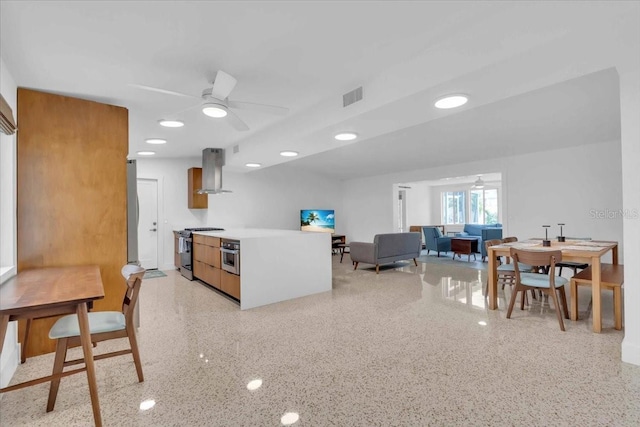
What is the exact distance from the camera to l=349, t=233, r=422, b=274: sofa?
6.20 m

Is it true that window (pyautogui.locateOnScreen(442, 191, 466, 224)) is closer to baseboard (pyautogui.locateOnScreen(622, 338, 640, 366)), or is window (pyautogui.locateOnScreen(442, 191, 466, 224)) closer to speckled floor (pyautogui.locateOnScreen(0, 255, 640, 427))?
speckled floor (pyautogui.locateOnScreen(0, 255, 640, 427))

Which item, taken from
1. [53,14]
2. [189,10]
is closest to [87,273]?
[53,14]

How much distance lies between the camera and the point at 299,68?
8.63 ft

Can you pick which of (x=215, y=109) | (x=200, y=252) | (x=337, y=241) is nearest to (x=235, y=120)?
(x=215, y=109)

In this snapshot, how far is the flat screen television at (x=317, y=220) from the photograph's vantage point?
348 inches

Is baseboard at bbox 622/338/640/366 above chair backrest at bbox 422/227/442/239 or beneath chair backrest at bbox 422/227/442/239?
beneath

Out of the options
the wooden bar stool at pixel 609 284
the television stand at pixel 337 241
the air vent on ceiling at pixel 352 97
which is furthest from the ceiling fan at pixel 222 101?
the television stand at pixel 337 241

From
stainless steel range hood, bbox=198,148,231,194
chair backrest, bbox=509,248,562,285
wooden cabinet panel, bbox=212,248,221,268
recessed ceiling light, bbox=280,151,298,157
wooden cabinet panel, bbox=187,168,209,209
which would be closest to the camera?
chair backrest, bbox=509,248,562,285

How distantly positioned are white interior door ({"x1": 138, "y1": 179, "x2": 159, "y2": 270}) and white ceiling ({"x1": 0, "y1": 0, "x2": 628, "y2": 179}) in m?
3.11

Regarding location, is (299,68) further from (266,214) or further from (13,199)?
(266,214)

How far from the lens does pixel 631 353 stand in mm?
2332

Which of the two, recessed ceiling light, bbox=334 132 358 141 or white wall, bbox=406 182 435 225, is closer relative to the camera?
recessed ceiling light, bbox=334 132 358 141

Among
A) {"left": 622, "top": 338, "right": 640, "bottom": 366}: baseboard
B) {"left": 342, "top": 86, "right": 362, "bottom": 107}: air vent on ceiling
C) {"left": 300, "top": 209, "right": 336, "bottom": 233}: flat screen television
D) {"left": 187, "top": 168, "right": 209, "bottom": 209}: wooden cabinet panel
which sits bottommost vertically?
{"left": 622, "top": 338, "right": 640, "bottom": 366}: baseboard

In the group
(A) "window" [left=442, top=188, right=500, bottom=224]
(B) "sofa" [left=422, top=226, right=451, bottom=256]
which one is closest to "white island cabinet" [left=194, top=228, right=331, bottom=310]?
(B) "sofa" [left=422, top=226, right=451, bottom=256]
